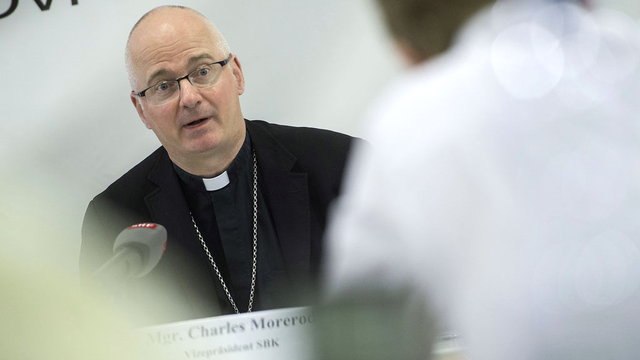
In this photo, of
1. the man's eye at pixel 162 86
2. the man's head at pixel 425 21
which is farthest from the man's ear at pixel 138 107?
the man's head at pixel 425 21

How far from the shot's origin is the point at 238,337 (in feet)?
4.42

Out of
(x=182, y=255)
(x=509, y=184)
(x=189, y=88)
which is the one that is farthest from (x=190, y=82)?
(x=509, y=184)

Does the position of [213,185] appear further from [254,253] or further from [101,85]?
[101,85]

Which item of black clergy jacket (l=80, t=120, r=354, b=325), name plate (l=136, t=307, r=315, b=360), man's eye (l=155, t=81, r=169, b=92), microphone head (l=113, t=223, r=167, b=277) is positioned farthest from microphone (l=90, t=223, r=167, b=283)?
man's eye (l=155, t=81, r=169, b=92)

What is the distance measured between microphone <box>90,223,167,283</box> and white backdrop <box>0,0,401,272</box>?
0.85m

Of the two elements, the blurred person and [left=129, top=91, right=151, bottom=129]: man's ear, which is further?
[left=129, top=91, right=151, bottom=129]: man's ear

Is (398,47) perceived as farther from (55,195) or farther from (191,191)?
(55,195)

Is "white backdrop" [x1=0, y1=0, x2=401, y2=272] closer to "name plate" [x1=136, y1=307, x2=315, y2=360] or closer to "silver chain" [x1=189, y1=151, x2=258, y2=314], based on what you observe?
"silver chain" [x1=189, y1=151, x2=258, y2=314]

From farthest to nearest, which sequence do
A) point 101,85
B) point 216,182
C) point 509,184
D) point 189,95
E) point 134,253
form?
1. point 101,85
2. point 216,182
3. point 189,95
4. point 134,253
5. point 509,184

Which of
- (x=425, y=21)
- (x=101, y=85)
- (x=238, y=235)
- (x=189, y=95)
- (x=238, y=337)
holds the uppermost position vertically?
(x=101, y=85)

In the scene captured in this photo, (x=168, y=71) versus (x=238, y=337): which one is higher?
(x=168, y=71)

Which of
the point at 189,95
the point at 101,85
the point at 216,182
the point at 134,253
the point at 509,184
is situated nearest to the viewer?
the point at 509,184

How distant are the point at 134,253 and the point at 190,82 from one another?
80cm

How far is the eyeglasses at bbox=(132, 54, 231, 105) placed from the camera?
6.47 feet
